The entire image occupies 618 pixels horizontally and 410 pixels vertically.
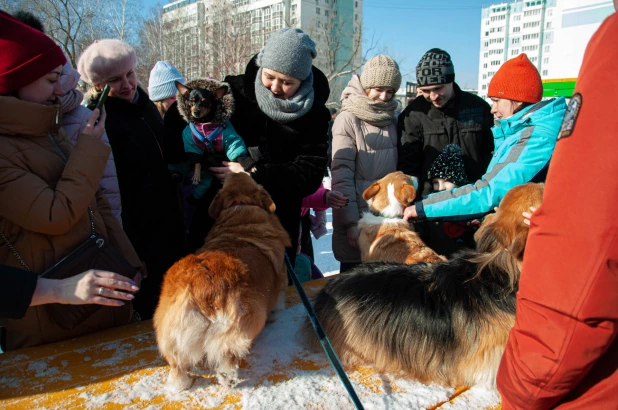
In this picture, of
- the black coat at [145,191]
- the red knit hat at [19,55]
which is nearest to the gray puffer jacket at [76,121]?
the black coat at [145,191]

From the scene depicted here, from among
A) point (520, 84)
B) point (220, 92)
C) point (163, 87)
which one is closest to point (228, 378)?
point (220, 92)

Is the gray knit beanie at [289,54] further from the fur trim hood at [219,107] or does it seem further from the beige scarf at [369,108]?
the beige scarf at [369,108]

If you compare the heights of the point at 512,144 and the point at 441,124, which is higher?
the point at 441,124

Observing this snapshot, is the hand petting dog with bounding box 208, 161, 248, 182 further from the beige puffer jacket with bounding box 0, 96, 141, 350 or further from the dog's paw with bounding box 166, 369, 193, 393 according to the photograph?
the dog's paw with bounding box 166, 369, 193, 393

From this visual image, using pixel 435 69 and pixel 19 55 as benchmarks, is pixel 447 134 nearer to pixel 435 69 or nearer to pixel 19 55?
pixel 435 69

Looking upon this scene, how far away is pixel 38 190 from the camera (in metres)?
1.88

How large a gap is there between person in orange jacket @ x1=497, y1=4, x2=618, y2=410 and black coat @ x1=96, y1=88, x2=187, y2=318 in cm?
293

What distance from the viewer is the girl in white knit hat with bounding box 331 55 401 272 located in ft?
12.4

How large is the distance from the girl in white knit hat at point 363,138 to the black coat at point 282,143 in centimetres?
48

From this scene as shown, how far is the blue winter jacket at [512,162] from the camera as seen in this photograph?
281cm

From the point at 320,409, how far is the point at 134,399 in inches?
33.7

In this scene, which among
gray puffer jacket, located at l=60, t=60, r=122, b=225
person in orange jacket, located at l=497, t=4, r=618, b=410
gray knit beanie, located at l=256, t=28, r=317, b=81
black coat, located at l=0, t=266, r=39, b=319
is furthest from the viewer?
gray knit beanie, located at l=256, t=28, r=317, b=81

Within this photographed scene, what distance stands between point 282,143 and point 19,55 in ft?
5.88

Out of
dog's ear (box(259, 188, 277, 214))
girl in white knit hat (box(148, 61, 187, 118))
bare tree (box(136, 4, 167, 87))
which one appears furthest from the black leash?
bare tree (box(136, 4, 167, 87))
